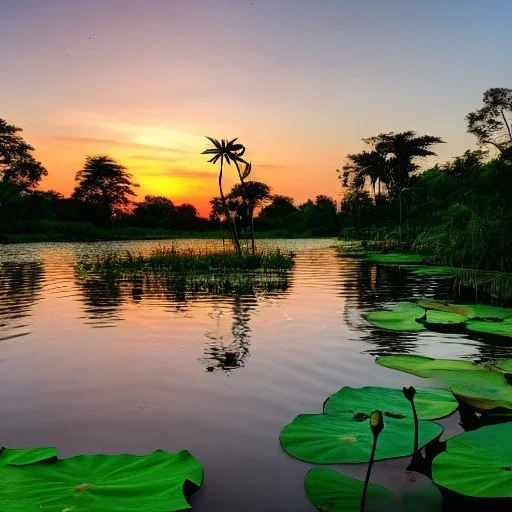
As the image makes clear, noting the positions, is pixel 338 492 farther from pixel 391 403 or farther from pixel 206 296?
pixel 206 296

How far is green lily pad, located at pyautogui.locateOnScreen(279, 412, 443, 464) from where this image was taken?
367cm

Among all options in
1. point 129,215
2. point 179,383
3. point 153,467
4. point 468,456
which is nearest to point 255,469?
point 153,467

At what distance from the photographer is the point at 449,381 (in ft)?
18.3

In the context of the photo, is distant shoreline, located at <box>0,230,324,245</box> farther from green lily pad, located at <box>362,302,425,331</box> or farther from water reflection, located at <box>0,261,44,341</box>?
green lily pad, located at <box>362,302,425,331</box>

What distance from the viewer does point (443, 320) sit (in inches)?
378

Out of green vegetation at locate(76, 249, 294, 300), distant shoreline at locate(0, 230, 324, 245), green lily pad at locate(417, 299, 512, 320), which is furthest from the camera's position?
distant shoreline at locate(0, 230, 324, 245)

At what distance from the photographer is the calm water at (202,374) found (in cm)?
398

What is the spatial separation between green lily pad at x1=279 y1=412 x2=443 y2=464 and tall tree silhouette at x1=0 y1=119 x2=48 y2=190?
67.5 m

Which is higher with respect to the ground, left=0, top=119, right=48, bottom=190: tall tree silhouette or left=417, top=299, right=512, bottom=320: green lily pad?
left=0, top=119, right=48, bottom=190: tall tree silhouette

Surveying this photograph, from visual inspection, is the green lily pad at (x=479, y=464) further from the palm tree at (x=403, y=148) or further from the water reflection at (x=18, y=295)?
the palm tree at (x=403, y=148)

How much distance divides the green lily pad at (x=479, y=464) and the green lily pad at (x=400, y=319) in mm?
5263

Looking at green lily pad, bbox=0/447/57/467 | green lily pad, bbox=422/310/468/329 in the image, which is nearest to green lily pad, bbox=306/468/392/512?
green lily pad, bbox=0/447/57/467

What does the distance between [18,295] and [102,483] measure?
1257 centimetres

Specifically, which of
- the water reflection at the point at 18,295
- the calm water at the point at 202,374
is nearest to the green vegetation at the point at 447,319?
the calm water at the point at 202,374
